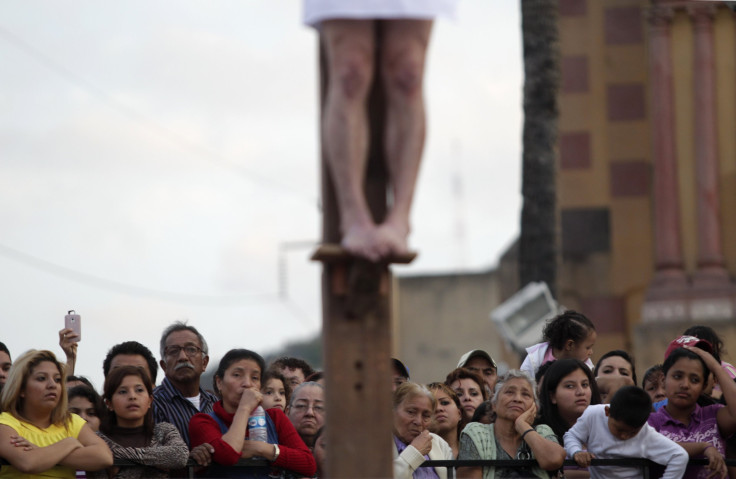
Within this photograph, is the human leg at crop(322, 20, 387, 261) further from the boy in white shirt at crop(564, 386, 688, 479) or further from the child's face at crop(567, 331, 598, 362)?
the child's face at crop(567, 331, 598, 362)

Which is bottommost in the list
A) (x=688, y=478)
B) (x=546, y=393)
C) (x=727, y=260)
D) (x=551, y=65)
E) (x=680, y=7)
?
(x=688, y=478)

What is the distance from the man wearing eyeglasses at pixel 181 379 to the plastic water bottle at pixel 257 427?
387mm

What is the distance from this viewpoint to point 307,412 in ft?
25.3

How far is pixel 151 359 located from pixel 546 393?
224 centimetres

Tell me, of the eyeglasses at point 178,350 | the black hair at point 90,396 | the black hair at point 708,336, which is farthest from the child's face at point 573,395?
the black hair at point 90,396

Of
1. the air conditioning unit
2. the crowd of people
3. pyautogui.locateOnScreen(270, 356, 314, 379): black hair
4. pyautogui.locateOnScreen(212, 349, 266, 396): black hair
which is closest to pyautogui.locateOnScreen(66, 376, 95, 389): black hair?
the crowd of people

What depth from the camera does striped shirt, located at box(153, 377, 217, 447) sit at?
7.35m

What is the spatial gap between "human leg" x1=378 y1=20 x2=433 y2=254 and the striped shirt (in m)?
2.51

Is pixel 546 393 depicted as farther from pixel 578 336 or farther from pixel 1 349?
pixel 1 349

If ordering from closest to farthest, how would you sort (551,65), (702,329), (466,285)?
(702,329)
(551,65)
(466,285)

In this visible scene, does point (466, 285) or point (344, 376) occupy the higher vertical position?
point (466, 285)

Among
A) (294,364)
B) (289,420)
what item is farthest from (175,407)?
(294,364)

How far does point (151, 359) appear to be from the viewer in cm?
791

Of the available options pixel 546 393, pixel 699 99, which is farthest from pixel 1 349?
pixel 699 99
